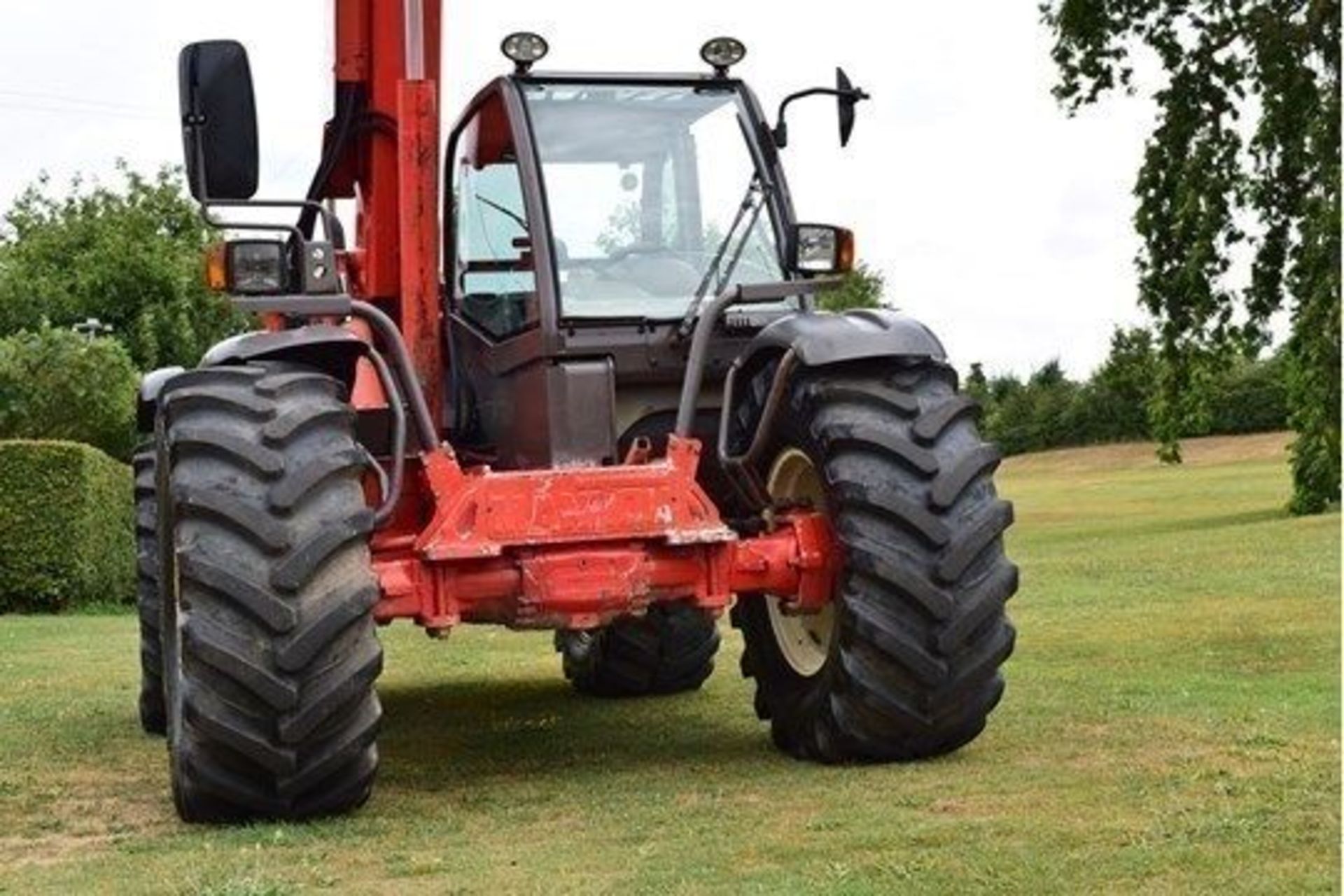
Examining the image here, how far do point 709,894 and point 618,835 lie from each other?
1.10 m

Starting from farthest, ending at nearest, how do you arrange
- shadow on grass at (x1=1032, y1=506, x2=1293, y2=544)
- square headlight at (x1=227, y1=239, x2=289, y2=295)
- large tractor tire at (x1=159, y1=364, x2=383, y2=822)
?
shadow on grass at (x1=1032, y1=506, x2=1293, y2=544)
square headlight at (x1=227, y1=239, x2=289, y2=295)
large tractor tire at (x1=159, y1=364, x2=383, y2=822)

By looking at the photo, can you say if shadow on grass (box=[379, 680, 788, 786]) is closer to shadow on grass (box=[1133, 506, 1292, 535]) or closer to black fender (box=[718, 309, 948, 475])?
black fender (box=[718, 309, 948, 475])

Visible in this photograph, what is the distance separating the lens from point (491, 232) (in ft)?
31.8

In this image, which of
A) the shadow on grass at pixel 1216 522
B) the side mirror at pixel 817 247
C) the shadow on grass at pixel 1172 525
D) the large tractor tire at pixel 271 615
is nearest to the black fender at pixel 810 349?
the side mirror at pixel 817 247

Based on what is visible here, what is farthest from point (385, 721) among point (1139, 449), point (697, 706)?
point (1139, 449)

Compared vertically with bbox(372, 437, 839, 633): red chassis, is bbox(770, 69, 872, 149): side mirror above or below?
above

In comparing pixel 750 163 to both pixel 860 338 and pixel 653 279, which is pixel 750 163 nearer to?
pixel 653 279

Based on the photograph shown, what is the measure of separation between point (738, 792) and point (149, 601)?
3.96 m

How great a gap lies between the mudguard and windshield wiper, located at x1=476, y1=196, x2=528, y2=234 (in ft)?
3.60

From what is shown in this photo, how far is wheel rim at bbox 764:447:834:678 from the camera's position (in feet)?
29.9

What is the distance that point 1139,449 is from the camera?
67.1m

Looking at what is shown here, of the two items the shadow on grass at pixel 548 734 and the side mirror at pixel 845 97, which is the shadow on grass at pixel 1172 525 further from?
the side mirror at pixel 845 97

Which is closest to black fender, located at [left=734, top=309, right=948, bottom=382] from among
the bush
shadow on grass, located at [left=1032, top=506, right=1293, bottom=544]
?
shadow on grass, located at [left=1032, top=506, right=1293, bottom=544]

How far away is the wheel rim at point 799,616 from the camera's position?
9.11 meters
